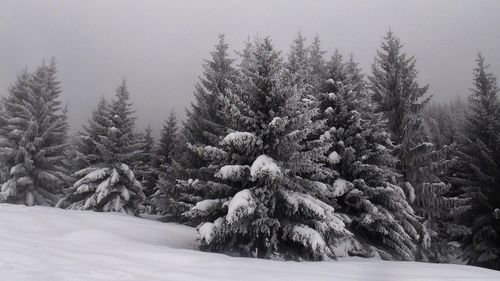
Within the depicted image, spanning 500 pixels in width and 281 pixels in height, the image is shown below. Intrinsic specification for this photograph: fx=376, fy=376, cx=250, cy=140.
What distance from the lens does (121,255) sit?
A: 7766 millimetres

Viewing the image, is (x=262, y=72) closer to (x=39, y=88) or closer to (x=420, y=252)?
(x=420, y=252)

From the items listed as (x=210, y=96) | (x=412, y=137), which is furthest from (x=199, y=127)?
(x=412, y=137)

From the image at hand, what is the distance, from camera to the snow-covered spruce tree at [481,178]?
18.3 meters

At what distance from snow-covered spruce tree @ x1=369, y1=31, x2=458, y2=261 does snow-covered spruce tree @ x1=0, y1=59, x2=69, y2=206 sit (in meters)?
21.9

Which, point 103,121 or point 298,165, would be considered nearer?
point 298,165

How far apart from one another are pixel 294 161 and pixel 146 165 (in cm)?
1958

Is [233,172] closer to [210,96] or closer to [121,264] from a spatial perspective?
[121,264]

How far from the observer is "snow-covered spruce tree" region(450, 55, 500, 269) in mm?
18328

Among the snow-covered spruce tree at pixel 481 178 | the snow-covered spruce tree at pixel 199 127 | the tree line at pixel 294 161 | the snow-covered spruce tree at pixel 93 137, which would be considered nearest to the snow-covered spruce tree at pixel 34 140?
the tree line at pixel 294 161

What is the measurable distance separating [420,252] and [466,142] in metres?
7.45

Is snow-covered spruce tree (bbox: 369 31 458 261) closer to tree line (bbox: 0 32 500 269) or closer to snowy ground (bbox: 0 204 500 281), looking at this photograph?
tree line (bbox: 0 32 500 269)

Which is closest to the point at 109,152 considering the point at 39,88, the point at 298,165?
the point at 39,88

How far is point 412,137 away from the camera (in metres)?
19.2

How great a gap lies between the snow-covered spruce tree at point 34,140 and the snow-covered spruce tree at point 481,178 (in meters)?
25.3
